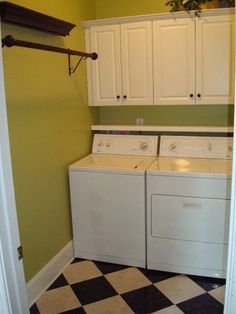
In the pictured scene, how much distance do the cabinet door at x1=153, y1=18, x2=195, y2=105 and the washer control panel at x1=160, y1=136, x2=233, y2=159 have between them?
0.34m

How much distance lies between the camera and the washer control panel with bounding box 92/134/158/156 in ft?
9.71

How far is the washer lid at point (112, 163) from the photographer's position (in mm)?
A: 2547

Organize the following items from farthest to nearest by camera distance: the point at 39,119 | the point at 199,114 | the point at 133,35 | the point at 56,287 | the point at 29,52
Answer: the point at 199,114 → the point at 133,35 → the point at 56,287 → the point at 39,119 → the point at 29,52

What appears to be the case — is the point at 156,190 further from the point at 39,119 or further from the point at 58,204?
the point at 39,119

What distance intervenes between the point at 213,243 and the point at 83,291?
1025 mm

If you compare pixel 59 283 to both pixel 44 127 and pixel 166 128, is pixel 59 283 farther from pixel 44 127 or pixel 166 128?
pixel 166 128

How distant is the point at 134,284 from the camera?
95.5 inches

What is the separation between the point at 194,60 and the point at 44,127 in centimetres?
136

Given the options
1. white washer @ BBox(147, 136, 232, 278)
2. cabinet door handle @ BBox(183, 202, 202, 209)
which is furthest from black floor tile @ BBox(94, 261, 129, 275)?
cabinet door handle @ BBox(183, 202, 202, 209)

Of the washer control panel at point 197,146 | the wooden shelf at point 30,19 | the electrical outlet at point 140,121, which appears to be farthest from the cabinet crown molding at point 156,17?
the washer control panel at point 197,146

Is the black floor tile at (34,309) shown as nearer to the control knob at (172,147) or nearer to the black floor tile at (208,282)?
the black floor tile at (208,282)

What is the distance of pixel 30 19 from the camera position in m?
1.99

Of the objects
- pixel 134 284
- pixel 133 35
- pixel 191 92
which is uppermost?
pixel 133 35

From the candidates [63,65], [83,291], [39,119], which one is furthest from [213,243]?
[63,65]
